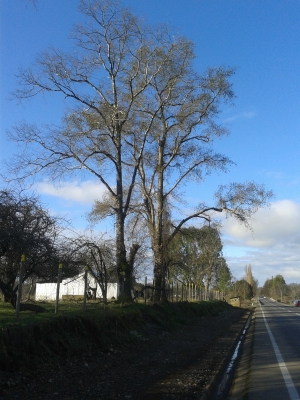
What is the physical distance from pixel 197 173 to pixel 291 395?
18.9 metres

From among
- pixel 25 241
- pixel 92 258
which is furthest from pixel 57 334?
pixel 92 258

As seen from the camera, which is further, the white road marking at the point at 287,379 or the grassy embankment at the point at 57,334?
the grassy embankment at the point at 57,334

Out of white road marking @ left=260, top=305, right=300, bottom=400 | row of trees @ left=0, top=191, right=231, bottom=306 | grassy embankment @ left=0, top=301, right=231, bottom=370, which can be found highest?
row of trees @ left=0, top=191, right=231, bottom=306

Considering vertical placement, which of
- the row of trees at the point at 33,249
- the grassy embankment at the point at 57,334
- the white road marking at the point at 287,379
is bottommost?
the white road marking at the point at 287,379

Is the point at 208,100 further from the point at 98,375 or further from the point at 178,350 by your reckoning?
the point at 98,375

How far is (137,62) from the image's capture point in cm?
2198

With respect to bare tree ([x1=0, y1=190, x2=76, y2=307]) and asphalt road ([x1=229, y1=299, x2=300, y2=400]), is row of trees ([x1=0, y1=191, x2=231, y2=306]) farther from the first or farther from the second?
asphalt road ([x1=229, y1=299, x2=300, y2=400])

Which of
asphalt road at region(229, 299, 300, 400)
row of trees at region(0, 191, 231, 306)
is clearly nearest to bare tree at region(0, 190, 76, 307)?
row of trees at region(0, 191, 231, 306)

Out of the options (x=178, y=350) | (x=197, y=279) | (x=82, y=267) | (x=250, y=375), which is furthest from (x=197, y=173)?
(x=197, y=279)

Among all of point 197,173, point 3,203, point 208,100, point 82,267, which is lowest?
point 82,267

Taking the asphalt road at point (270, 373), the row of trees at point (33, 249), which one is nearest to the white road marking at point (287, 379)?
the asphalt road at point (270, 373)

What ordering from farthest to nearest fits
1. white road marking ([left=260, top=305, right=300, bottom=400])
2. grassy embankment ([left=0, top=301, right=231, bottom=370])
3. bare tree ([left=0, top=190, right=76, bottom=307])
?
bare tree ([left=0, top=190, right=76, bottom=307]), grassy embankment ([left=0, top=301, right=231, bottom=370]), white road marking ([left=260, top=305, right=300, bottom=400])

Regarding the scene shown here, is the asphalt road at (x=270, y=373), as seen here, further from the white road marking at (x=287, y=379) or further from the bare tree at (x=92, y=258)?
the bare tree at (x=92, y=258)

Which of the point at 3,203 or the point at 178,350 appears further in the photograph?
the point at 178,350
